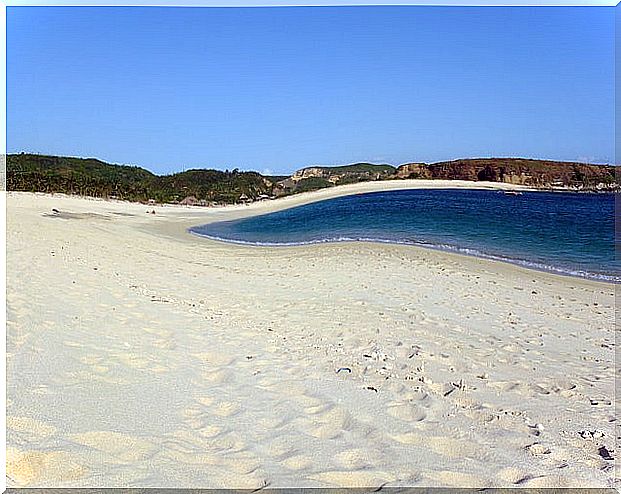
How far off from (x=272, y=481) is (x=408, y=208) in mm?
15385

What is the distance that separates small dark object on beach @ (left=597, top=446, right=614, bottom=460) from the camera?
74.7 inches

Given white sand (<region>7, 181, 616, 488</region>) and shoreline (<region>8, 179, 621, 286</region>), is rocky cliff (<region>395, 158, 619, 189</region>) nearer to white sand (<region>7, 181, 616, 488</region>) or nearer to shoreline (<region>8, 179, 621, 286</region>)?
shoreline (<region>8, 179, 621, 286</region>)

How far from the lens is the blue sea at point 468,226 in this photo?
919 cm

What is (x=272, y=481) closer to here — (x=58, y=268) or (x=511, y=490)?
(x=511, y=490)

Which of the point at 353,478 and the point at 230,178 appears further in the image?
the point at 230,178

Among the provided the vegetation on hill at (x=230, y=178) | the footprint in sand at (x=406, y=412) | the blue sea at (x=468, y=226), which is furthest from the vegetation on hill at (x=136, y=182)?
the footprint in sand at (x=406, y=412)

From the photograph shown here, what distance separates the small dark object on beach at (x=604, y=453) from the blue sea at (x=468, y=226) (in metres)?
5.57

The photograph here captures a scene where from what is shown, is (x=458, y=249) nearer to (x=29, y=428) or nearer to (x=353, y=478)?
(x=353, y=478)

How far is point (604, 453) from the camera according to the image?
193cm

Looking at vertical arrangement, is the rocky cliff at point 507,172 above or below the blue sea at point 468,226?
above

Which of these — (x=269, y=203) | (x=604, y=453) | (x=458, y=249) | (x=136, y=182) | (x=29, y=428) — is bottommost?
(x=604, y=453)

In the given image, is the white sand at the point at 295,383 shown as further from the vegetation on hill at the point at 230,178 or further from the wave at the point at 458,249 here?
the vegetation on hill at the point at 230,178

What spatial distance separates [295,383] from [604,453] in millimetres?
1203

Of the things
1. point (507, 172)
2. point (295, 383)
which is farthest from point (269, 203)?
point (295, 383)
